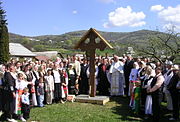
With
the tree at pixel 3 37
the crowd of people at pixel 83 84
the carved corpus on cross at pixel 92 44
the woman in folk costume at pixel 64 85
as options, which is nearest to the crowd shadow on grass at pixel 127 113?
the crowd of people at pixel 83 84

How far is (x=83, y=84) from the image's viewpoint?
12156 millimetres


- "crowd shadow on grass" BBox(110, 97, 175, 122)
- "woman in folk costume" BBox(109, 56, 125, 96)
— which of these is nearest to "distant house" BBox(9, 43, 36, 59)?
"woman in folk costume" BBox(109, 56, 125, 96)

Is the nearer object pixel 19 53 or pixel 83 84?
pixel 83 84

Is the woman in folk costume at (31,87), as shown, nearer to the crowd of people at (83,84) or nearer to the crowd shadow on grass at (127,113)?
the crowd of people at (83,84)

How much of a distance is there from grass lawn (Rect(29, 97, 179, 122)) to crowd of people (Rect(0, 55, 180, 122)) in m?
0.38

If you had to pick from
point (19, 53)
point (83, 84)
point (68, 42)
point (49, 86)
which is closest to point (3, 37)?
point (19, 53)

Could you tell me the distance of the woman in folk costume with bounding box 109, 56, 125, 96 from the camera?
11.5m

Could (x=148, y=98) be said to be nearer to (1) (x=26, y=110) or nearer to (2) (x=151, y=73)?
(2) (x=151, y=73)

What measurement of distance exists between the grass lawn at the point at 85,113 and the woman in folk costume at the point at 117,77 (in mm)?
1381

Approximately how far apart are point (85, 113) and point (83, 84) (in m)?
3.51

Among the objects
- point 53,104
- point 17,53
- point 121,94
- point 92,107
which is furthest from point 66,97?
point 17,53

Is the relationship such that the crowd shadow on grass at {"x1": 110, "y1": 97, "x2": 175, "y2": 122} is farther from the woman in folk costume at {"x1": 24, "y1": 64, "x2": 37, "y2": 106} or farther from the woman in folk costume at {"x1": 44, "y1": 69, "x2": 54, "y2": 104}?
the woman in folk costume at {"x1": 24, "y1": 64, "x2": 37, "y2": 106}

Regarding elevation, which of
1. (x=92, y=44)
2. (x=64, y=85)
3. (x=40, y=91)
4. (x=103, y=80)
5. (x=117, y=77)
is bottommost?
(x=40, y=91)

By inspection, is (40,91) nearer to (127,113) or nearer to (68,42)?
(127,113)
